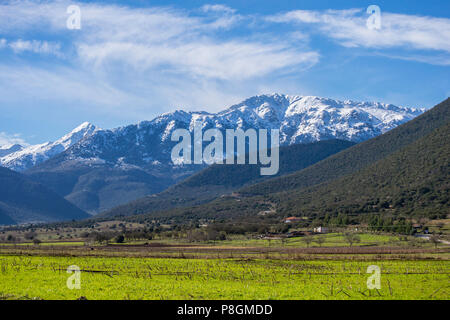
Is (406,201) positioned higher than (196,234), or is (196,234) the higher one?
(406,201)

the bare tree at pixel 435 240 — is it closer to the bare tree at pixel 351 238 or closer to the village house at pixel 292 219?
the bare tree at pixel 351 238

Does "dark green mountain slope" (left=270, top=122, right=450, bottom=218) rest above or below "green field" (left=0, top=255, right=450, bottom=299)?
above

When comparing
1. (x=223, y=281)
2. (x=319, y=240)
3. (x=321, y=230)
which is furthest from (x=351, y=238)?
(x=223, y=281)

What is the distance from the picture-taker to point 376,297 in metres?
39.1

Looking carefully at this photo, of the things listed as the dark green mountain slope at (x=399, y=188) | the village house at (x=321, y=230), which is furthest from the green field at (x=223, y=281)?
the dark green mountain slope at (x=399, y=188)

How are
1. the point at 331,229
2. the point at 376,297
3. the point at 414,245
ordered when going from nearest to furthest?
the point at 376,297 → the point at 414,245 → the point at 331,229

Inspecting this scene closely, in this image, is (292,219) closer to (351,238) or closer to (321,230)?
(321,230)

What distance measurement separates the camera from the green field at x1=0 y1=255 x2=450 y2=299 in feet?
130

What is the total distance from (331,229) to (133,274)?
8390 cm

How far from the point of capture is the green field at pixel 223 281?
39.7 metres

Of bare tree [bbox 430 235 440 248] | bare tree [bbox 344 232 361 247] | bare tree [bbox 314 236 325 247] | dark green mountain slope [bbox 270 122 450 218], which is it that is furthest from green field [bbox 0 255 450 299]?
dark green mountain slope [bbox 270 122 450 218]

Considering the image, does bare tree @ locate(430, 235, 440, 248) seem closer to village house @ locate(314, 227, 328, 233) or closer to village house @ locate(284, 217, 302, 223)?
village house @ locate(314, 227, 328, 233)
